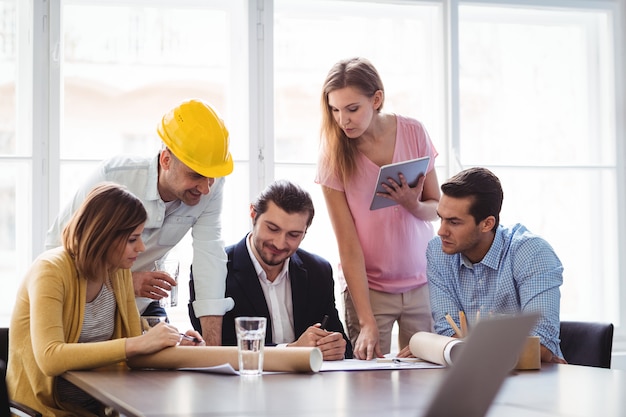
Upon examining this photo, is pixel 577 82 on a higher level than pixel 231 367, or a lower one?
higher

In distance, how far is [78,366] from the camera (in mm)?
1959

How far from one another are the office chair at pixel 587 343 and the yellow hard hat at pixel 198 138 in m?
1.20

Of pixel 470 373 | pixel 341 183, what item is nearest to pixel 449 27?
pixel 341 183

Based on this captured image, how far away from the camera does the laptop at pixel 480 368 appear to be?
0.99 metres

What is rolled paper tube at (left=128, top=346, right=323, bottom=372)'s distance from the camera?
1956 mm

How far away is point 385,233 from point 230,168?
696 millimetres

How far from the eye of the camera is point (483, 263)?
2.66m

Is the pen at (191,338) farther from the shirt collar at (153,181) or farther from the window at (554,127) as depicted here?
the window at (554,127)

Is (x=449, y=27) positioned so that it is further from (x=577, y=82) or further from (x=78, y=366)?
(x=78, y=366)

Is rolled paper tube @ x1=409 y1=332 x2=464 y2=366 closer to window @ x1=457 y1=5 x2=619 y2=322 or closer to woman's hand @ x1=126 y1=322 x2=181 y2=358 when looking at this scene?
woman's hand @ x1=126 y1=322 x2=181 y2=358

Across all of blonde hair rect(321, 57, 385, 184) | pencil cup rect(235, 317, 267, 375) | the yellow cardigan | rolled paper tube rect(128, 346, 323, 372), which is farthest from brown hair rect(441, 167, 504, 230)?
the yellow cardigan

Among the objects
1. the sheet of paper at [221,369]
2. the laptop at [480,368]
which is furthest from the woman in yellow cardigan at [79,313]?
the laptop at [480,368]

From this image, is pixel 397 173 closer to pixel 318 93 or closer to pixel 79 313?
pixel 318 93

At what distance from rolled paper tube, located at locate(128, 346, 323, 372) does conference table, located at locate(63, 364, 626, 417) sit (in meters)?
0.03
